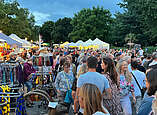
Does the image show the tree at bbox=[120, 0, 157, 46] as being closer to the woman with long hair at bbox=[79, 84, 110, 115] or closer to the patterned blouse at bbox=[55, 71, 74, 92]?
the patterned blouse at bbox=[55, 71, 74, 92]

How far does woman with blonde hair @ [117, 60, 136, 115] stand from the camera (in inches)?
189

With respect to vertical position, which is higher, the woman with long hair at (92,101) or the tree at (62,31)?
the tree at (62,31)

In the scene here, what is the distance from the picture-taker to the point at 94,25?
5603 centimetres

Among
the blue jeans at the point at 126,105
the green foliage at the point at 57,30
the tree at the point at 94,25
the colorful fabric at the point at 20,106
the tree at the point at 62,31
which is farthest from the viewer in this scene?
the green foliage at the point at 57,30

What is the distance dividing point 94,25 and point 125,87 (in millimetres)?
52025

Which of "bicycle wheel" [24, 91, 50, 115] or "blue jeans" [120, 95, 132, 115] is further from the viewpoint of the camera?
"bicycle wheel" [24, 91, 50, 115]

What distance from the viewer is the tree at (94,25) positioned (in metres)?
55.2

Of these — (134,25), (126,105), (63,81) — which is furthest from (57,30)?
(126,105)

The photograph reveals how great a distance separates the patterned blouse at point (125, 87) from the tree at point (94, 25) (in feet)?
162

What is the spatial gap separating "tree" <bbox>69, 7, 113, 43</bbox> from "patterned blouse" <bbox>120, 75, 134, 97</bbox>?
49.4m

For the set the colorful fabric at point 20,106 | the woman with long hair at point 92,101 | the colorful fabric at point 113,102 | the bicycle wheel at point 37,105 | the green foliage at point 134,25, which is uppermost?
the green foliage at point 134,25

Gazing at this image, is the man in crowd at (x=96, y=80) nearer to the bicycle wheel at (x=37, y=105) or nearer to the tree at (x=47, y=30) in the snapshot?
the bicycle wheel at (x=37, y=105)

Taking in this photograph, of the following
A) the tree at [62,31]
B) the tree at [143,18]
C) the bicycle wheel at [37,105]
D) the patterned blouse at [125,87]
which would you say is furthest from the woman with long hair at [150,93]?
the tree at [62,31]

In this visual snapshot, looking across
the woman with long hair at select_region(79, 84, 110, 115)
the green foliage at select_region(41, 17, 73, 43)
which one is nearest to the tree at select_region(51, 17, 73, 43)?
the green foliage at select_region(41, 17, 73, 43)
